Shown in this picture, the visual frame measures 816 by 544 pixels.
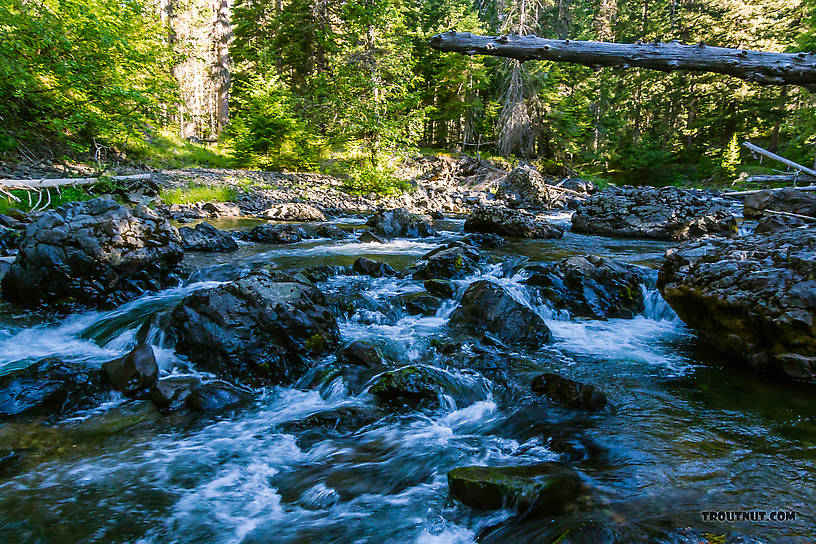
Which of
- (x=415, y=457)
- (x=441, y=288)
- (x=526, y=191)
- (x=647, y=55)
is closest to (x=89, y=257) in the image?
(x=441, y=288)

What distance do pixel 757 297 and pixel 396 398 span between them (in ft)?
13.1

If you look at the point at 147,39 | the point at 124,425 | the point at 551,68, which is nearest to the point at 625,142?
the point at 551,68

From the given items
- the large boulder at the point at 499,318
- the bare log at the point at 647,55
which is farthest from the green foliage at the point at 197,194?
the bare log at the point at 647,55

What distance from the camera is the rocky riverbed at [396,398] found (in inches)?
107

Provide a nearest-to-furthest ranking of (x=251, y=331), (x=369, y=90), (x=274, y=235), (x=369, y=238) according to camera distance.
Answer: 1. (x=251, y=331)
2. (x=274, y=235)
3. (x=369, y=238)
4. (x=369, y=90)

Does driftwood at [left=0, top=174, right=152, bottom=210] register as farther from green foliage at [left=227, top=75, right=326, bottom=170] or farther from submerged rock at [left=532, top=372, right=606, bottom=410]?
submerged rock at [left=532, top=372, right=606, bottom=410]

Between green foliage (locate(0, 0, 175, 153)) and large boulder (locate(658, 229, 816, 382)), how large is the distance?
45.2 feet

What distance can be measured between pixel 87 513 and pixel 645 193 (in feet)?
52.6

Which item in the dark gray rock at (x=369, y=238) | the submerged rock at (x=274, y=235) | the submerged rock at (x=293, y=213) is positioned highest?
the submerged rock at (x=293, y=213)

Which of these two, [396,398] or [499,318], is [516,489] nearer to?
[396,398]

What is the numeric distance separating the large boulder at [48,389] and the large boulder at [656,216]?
13.7 m

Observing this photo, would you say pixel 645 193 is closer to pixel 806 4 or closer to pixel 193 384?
pixel 193 384

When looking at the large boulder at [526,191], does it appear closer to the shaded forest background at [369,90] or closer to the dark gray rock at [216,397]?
the shaded forest background at [369,90]

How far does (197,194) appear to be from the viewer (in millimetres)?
15406
